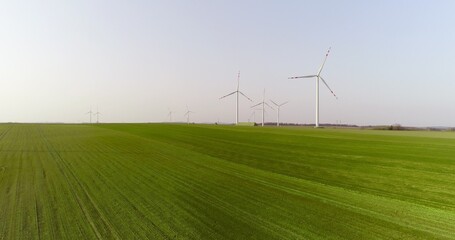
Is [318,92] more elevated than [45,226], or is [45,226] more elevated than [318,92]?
[318,92]

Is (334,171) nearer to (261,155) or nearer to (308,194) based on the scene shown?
(308,194)

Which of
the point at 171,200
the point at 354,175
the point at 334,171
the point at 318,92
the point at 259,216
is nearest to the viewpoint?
the point at 259,216

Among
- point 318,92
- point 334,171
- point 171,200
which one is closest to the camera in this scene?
point 171,200

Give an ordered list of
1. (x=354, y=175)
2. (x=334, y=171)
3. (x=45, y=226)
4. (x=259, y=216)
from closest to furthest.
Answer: (x=45, y=226)
(x=259, y=216)
(x=354, y=175)
(x=334, y=171)

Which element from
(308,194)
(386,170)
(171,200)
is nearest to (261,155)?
(386,170)

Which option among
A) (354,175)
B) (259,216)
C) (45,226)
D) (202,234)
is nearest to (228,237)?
(202,234)

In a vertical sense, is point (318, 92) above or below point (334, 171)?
above

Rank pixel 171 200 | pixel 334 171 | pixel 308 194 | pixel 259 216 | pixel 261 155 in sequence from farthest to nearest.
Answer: pixel 261 155 < pixel 334 171 < pixel 308 194 < pixel 171 200 < pixel 259 216

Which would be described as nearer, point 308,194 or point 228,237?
point 228,237

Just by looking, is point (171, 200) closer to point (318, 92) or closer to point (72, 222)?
point (72, 222)
